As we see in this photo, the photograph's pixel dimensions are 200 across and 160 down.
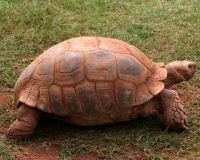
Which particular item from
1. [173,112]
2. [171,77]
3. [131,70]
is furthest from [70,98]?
[171,77]

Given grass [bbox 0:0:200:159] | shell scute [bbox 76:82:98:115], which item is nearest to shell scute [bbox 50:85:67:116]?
shell scute [bbox 76:82:98:115]

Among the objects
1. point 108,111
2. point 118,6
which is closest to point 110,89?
point 108,111

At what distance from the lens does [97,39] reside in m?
4.23

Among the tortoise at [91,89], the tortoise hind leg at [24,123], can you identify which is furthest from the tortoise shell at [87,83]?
the tortoise hind leg at [24,123]

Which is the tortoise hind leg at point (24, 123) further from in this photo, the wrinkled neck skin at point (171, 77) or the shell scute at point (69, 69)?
the wrinkled neck skin at point (171, 77)

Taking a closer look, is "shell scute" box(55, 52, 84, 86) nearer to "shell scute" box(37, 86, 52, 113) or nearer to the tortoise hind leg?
"shell scute" box(37, 86, 52, 113)

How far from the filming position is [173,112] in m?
4.05

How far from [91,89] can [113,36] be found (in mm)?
3045

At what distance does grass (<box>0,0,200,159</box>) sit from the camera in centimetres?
381

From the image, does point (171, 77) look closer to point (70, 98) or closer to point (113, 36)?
point (70, 98)

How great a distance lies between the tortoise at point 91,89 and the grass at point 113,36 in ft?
0.62

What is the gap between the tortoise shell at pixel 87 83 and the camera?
386cm

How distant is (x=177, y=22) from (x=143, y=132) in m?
3.83

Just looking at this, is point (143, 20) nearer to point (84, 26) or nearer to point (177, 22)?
point (177, 22)
